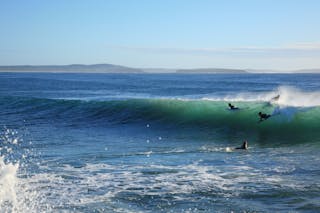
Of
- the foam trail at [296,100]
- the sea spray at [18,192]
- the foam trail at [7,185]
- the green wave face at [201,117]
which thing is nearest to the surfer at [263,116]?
the green wave face at [201,117]

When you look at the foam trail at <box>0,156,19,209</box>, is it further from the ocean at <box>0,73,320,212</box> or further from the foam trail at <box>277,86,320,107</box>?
the foam trail at <box>277,86,320,107</box>

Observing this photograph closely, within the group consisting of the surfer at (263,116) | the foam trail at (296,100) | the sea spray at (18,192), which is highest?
the foam trail at (296,100)

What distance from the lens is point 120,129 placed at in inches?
949

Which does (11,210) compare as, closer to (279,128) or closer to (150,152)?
(150,152)

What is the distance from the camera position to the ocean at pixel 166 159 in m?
10.2

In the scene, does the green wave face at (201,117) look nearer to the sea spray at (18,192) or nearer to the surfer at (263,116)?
the surfer at (263,116)

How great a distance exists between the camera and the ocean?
33.5ft

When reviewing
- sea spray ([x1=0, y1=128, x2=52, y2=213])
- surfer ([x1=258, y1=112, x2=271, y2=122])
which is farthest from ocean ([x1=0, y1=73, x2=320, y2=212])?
surfer ([x1=258, y1=112, x2=271, y2=122])

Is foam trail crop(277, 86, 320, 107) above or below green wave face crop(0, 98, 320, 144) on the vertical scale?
above

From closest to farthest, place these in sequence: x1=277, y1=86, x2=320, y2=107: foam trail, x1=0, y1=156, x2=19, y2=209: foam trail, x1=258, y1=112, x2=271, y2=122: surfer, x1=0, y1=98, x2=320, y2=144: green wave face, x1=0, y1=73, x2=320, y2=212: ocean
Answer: x1=0, y1=156, x2=19, y2=209: foam trail < x1=0, y1=73, x2=320, y2=212: ocean < x1=0, y1=98, x2=320, y2=144: green wave face < x1=258, y1=112, x2=271, y2=122: surfer < x1=277, y1=86, x2=320, y2=107: foam trail

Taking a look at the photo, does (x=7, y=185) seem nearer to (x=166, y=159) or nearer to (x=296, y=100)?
(x=166, y=159)

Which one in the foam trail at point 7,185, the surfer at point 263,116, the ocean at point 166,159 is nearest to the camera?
the foam trail at point 7,185

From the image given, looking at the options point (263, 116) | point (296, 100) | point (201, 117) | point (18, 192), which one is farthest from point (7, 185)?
point (296, 100)

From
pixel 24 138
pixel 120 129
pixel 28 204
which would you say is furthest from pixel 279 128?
pixel 28 204
